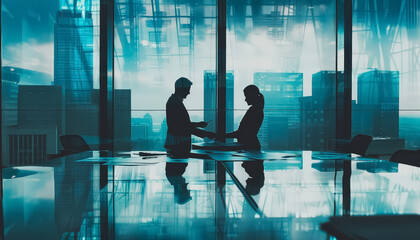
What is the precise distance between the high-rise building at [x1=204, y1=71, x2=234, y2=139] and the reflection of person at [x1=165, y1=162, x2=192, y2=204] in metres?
3.29

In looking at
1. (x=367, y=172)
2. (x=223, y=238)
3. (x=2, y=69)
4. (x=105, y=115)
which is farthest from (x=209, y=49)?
(x=223, y=238)

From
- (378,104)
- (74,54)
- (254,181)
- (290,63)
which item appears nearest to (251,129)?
(254,181)

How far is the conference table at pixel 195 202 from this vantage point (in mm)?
475

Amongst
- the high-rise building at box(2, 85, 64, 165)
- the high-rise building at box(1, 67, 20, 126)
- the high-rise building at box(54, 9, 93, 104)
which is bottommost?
the high-rise building at box(2, 85, 64, 165)

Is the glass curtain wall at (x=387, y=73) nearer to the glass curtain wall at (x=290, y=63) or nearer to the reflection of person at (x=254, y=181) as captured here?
the glass curtain wall at (x=290, y=63)

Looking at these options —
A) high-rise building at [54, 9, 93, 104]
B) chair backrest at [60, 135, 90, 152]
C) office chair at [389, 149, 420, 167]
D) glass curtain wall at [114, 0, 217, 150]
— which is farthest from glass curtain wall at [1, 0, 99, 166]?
office chair at [389, 149, 420, 167]

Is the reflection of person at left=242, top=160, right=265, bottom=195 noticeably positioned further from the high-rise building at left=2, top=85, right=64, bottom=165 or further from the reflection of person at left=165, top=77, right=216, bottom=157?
the high-rise building at left=2, top=85, right=64, bottom=165

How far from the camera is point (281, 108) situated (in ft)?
16.4

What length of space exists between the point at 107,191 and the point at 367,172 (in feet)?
2.94

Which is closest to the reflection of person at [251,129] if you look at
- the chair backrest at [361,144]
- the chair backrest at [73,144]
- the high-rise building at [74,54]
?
the chair backrest at [361,144]

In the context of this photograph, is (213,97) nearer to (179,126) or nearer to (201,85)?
(201,85)

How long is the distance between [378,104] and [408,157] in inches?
146

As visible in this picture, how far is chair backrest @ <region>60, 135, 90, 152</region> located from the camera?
2504mm

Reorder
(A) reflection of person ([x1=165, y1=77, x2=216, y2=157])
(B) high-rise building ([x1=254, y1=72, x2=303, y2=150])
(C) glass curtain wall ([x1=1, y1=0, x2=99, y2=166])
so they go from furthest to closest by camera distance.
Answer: (B) high-rise building ([x1=254, y1=72, x2=303, y2=150]), (C) glass curtain wall ([x1=1, y1=0, x2=99, y2=166]), (A) reflection of person ([x1=165, y1=77, x2=216, y2=157])
